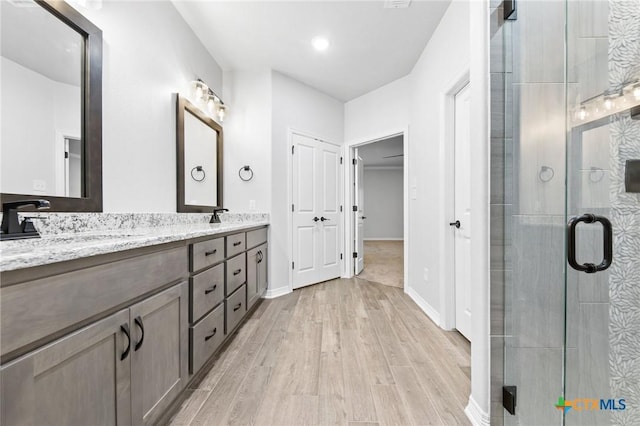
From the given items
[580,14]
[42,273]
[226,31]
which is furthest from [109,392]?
[226,31]

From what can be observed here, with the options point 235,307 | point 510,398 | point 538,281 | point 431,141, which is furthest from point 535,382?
point 431,141

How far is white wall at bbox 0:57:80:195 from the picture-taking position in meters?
1.13

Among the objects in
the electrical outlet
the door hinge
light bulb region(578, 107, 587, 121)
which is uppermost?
light bulb region(578, 107, 587, 121)

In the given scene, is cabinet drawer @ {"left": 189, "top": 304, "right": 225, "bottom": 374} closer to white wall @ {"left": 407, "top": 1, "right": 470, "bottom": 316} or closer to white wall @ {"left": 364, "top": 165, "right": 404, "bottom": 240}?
white wall @ {"left": 407, "top": 1, "right": 470, "bottom": 316}

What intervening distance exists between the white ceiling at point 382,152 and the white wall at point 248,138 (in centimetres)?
315

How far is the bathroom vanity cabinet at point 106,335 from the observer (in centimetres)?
65

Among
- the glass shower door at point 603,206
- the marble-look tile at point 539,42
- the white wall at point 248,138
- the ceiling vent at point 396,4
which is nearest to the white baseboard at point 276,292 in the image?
the white wall at point 248,138

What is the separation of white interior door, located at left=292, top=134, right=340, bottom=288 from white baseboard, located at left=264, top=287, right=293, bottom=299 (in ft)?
0.56

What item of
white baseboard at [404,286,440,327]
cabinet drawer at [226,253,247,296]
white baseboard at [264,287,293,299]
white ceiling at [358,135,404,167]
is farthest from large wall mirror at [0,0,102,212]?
white ceiling at [358,135,404,167]

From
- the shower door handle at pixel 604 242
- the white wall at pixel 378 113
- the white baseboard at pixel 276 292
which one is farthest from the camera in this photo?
the white wall at pixel 378 113

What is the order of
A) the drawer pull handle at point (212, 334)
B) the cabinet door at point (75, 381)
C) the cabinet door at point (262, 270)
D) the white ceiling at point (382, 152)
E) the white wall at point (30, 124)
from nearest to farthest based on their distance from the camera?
the cabinet door at point (75, 381)
the white wall at point (30, 124)
the drawer pull handle at point (212, 334)
the cabinet door at point (262, 270)
the white ceiling at point (382, 152)

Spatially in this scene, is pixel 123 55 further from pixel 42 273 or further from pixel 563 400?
pixel 563 400

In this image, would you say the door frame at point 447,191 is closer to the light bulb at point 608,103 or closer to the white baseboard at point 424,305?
the white baseboard at point 424,305

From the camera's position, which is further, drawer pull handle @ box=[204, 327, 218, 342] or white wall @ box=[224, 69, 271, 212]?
white wall @ box=[224, 69, 271, 212]
